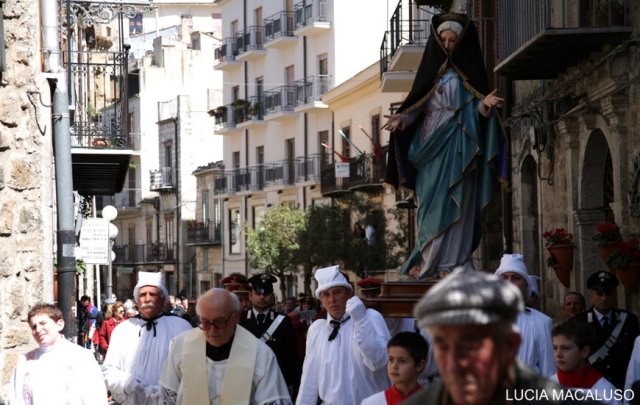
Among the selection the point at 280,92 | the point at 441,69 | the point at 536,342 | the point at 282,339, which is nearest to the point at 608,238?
the point at 282,339

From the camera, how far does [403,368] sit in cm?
689

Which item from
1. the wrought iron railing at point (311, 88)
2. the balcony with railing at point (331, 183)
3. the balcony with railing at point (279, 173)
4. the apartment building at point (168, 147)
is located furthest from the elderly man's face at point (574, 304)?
the apartment building at point (168, 147)

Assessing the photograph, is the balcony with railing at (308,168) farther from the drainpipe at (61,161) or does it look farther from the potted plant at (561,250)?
the drainpipe at (61,161)

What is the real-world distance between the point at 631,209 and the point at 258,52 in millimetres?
41411

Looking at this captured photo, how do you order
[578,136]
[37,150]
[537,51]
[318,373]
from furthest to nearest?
[578,136] → [537,51] → [37,150] → [318,373]

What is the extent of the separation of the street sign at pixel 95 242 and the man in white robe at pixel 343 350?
396 inches

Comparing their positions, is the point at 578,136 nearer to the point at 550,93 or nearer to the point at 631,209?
the point at 550,93

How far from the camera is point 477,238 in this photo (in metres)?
9.84

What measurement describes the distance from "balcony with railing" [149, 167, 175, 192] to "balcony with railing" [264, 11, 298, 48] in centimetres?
1372

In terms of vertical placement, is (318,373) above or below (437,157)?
below

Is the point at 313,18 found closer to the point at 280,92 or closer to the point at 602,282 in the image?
the point at 280,92

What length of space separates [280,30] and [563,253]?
3703 centimetres

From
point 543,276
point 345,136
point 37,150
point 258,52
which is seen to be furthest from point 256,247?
point 37,150

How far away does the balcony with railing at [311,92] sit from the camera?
159ft
